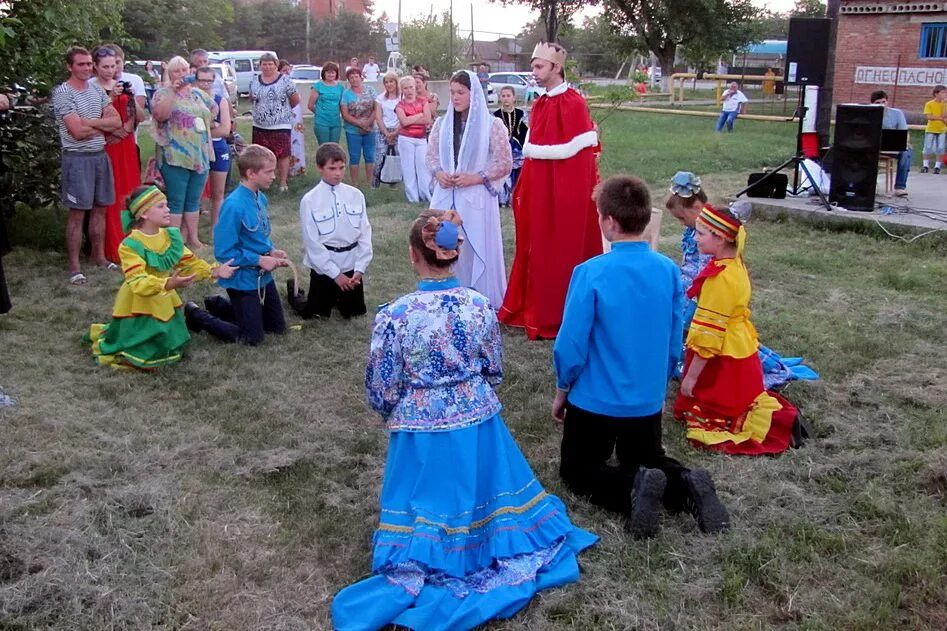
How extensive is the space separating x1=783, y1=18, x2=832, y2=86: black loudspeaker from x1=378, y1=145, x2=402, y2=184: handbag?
5685 mm

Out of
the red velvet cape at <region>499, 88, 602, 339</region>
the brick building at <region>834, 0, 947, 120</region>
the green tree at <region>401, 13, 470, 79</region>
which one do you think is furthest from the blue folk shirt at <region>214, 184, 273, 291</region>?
the green tree at <region>401, 13, 470, 79</region>

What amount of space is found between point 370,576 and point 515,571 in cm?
58

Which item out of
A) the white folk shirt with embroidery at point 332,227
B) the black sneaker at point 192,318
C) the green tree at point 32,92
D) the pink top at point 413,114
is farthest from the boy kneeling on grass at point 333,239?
the pink top at point 413,114

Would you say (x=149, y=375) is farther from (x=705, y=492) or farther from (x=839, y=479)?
(x=839, y=479)

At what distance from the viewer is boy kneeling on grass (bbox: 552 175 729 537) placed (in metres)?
3.46

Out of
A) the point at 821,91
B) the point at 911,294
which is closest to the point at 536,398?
the point at 911,294

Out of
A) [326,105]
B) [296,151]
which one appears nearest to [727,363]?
[326,105]

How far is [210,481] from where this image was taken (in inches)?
155

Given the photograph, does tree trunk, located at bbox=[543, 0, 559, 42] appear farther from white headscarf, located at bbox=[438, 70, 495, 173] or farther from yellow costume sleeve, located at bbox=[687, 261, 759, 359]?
yellow costume sleeve, located at bbox=[687, 261, 759, 359]

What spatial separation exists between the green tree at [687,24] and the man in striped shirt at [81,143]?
35.8 meters

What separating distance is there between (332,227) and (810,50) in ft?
28.1

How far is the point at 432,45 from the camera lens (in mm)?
40375

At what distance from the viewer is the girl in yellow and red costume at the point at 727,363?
422 centimetres

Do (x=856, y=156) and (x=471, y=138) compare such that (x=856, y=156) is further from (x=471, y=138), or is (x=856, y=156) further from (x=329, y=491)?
(x=329, y=491)
